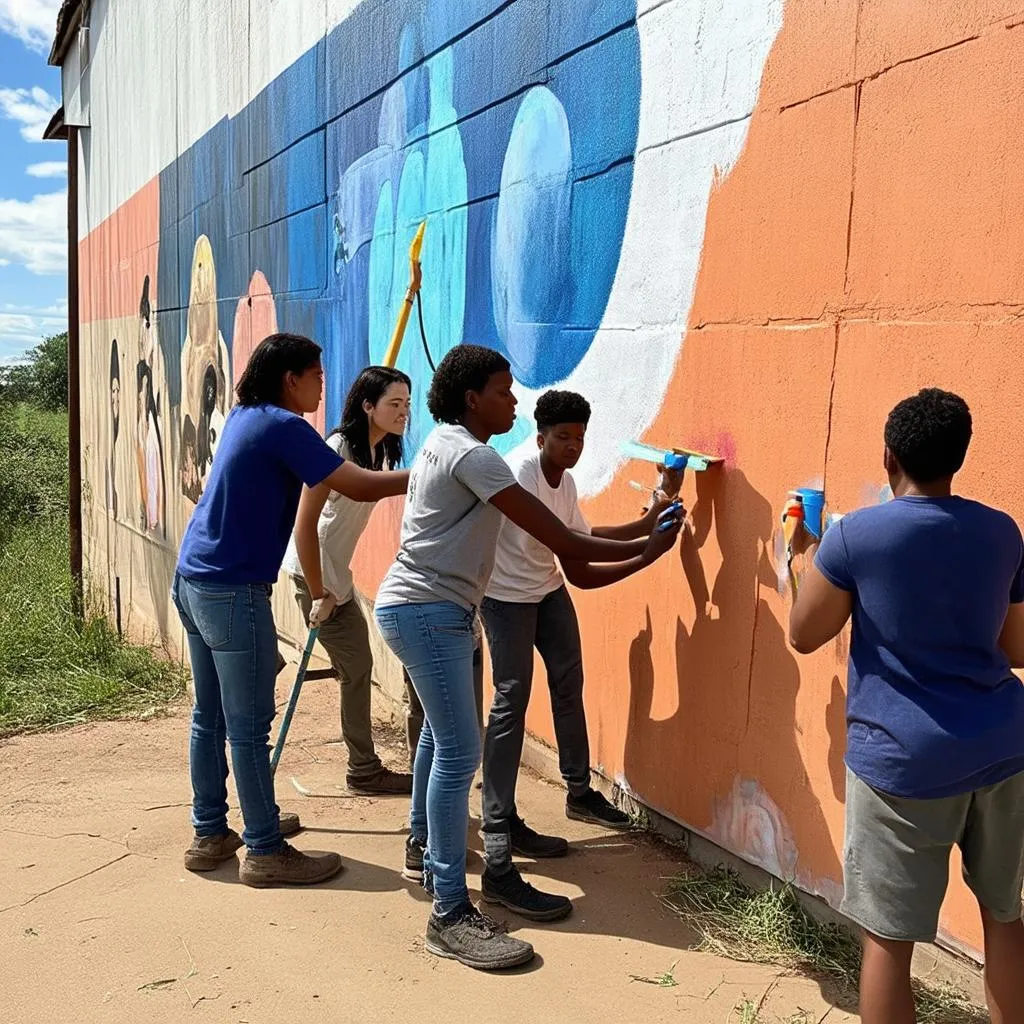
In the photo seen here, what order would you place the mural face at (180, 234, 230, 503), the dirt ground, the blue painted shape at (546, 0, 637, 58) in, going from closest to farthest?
the dirt ground < the blue painted shape at (546, 0, 637, 58) < the mural face at (180, 234, 230, 503)

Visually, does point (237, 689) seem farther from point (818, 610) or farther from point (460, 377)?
point (818, 610)

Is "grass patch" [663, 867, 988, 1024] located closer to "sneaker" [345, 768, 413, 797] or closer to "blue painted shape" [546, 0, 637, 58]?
"sneaker" [345, 768, 413, 797]

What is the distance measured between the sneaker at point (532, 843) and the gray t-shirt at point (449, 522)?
Answer: 1.13 metres

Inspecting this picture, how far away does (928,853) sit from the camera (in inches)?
99.3

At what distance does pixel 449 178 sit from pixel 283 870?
348 centimetres

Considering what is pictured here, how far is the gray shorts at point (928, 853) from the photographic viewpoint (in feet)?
8.20

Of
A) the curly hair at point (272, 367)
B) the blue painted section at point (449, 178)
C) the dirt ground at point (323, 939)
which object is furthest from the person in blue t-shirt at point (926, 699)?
the blue painted section at point (449, 178)

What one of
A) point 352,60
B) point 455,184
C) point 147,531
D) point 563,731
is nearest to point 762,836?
point 563,731

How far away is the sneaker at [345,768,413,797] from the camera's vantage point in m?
5.13

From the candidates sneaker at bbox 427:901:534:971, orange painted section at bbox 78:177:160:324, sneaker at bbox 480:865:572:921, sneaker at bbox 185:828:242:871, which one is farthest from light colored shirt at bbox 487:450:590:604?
orange painted section at bbox 78:177:160:324

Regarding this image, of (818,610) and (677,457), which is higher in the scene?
(677,457)

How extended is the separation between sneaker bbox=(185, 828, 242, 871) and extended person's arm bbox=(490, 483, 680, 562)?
1.81 meters

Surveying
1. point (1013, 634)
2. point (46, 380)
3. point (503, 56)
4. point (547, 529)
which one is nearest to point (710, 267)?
point (547, 529)

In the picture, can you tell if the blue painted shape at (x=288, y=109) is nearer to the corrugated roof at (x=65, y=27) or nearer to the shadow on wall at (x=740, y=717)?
the shadow on wall at (x=740, y=717)
